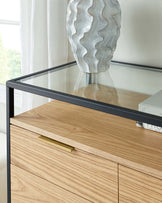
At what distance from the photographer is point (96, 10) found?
3.63 feet

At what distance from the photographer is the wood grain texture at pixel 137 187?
0.83m

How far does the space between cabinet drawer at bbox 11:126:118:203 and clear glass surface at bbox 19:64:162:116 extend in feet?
0.56

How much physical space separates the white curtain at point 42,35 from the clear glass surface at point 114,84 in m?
0.18

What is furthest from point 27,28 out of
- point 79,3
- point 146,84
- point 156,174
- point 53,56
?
point 156,174

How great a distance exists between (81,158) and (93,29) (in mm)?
434

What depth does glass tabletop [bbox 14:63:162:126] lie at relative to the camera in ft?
3.16

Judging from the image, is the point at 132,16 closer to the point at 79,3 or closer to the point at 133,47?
the point at 133,47

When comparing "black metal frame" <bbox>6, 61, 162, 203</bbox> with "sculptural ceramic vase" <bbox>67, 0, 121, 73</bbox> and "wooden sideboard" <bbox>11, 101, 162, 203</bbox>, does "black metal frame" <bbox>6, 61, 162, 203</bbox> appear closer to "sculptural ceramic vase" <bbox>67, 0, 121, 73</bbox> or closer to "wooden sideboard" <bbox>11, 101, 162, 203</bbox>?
"wooden sideboard" <bbox>11, 101, 162, 203</bbox>

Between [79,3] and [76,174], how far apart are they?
55 centimetres

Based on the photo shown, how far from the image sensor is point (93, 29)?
3.68 ft

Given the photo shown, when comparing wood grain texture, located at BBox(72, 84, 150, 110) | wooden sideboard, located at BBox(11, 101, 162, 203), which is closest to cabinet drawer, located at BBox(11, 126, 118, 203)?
wooden sideboard, located at BBox(11, 101, 162, 203)

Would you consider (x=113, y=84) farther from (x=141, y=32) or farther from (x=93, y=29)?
(x=141, y=32)

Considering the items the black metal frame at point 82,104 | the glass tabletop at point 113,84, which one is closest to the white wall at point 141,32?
the glass tabletop at point 113,84

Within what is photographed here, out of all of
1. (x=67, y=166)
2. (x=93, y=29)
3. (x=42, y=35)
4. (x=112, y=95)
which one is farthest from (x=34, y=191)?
(x=42, y=35)
